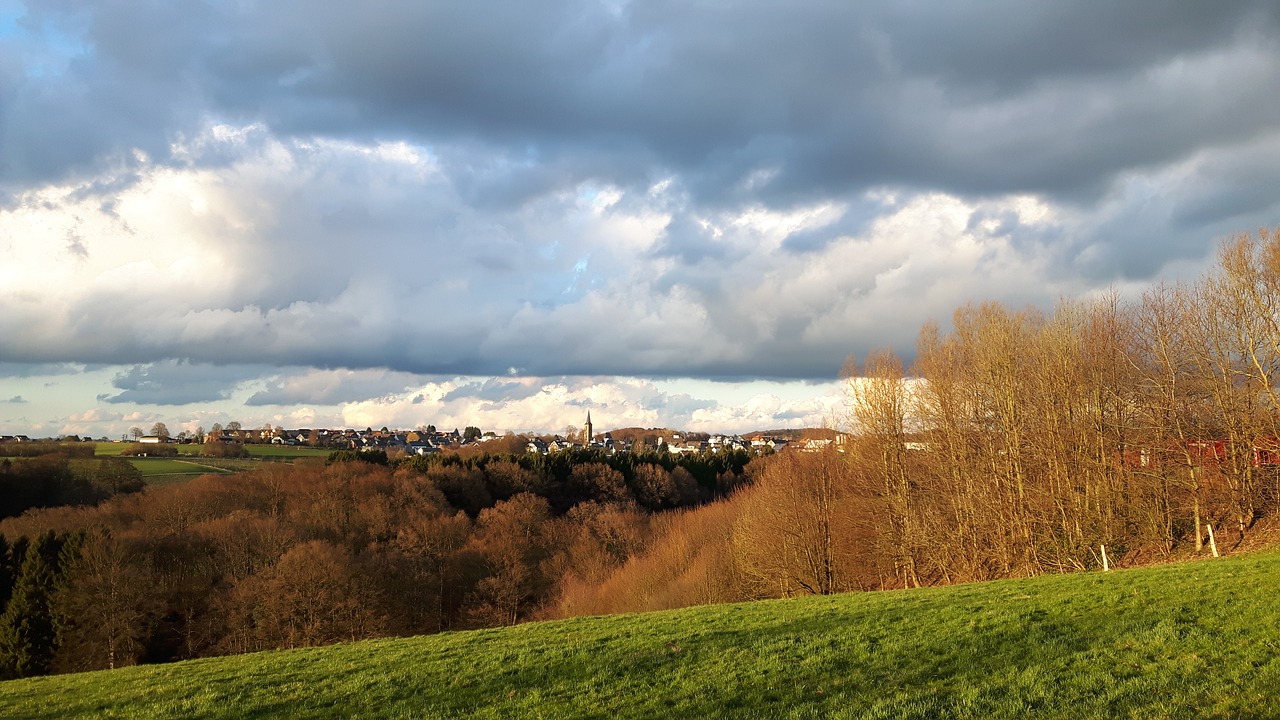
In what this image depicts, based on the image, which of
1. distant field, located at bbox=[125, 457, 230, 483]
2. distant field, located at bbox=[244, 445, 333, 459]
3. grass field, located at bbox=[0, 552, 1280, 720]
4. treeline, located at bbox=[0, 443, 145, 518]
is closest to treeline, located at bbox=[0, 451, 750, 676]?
treeline, located at bbox=[0, 443, 145, 518]

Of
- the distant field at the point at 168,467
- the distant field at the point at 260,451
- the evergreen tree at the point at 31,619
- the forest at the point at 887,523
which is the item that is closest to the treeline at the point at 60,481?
the distant field at the point at 168,467

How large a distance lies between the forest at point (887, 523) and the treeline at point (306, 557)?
0.25 metres

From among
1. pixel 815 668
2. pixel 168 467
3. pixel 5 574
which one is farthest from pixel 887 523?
pixel 168 467

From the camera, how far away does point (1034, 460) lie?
4291 cm

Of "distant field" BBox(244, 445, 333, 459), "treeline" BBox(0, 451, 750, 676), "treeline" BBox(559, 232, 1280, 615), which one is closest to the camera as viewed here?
"treeline" BBox(559, 232, 1280, 615)

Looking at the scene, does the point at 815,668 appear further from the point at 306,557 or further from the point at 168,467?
the point at 168,467

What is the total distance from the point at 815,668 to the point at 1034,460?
117ft

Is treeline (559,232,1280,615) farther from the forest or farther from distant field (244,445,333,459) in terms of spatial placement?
distant field (244,445,333,459)

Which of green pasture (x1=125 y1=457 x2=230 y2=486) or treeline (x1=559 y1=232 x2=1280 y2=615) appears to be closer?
treeline (x1=559 y1=232 x2=1280 y2=615)

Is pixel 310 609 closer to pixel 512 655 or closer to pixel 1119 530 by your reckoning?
pixel 512 655

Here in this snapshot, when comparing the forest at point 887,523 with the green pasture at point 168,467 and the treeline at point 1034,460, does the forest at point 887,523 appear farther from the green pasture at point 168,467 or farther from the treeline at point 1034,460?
the green pasture at point 168,467

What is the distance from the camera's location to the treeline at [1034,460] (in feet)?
121

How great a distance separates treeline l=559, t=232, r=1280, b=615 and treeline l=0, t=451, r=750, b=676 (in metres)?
22.7

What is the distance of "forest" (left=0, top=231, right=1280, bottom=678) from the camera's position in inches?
1476
